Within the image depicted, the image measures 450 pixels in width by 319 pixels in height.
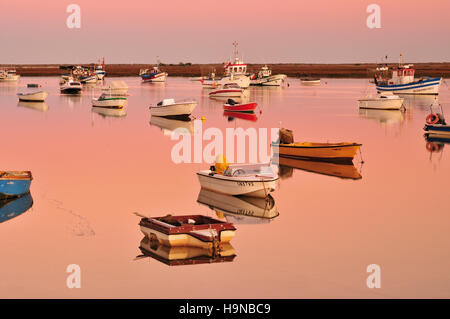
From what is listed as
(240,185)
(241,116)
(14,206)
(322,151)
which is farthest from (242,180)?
(241,116)

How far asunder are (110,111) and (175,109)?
11.7 meters

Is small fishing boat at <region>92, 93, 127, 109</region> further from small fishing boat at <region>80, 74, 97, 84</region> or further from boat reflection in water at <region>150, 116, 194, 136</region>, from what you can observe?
small fishing boat at <region>80, 74, 97, 84</region>

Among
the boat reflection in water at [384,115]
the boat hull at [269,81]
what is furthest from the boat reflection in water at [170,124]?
the boat hull at [269,81]

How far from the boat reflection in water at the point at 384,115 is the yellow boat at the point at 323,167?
25.3 metres

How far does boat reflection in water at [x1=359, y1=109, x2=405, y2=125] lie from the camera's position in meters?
59.5

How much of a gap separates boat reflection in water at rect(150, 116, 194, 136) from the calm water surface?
8.59 m

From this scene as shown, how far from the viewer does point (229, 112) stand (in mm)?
66625

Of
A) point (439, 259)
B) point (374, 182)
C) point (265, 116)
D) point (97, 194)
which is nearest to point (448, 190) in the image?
point (374, 182)

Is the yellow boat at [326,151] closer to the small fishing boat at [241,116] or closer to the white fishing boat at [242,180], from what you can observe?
the white fishing boat at [242,180]

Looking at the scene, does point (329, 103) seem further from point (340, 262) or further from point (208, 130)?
point (340, 262)

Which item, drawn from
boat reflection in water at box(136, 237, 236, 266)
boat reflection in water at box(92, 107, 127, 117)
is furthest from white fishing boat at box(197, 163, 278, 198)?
boat reflection in water at box(92, 107, 127, 117)

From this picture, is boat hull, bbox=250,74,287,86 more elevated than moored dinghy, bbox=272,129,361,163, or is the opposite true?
boat hull, bbox=250,74,287,86

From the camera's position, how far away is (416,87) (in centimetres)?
8831

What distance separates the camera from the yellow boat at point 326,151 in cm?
3306
